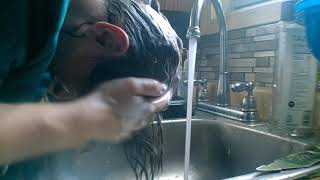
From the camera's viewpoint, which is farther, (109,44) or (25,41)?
(109,44)

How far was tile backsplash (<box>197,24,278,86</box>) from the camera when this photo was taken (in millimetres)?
942

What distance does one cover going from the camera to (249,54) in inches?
40.7

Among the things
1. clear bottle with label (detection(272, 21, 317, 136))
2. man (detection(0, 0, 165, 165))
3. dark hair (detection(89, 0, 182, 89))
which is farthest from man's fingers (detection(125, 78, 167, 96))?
clear bottle with label (detection(272, 21, 317, 136))

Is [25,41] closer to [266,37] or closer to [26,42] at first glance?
[26,42]

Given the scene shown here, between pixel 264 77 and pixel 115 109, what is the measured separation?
2.54ft

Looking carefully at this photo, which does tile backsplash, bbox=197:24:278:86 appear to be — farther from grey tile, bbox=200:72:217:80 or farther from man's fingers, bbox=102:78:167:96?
man's fingers, bbox=102:78:167:96

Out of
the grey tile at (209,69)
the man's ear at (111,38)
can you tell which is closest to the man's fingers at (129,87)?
the man's ear at (111,38)

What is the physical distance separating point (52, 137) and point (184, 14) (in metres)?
1.26

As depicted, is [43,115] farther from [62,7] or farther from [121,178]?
[121,178]

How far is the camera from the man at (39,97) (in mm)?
224

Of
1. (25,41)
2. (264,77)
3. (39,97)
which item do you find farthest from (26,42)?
(264,77)

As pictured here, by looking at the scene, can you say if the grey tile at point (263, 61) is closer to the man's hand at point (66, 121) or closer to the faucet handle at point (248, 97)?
the faucet handle at point (248, 97)

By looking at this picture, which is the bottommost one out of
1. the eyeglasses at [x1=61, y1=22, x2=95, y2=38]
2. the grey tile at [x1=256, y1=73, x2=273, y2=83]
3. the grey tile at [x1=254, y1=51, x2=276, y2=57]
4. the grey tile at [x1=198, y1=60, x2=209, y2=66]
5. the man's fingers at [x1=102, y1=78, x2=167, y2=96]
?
the man's fingers at [x1=102, y1=78, x2=167, y2=96]

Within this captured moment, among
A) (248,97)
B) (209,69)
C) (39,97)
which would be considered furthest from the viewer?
(209,69)
